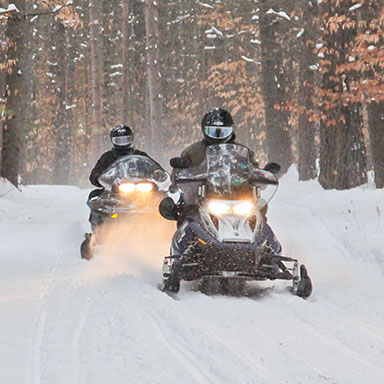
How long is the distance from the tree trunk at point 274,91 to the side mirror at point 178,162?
14.2 metres

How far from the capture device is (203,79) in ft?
117

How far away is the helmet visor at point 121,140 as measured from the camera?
34.2ft

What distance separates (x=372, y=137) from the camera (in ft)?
50.7

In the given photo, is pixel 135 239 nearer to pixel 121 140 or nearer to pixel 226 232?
pixel 121 140

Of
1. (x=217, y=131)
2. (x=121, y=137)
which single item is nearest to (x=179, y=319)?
(x=217, y=131)

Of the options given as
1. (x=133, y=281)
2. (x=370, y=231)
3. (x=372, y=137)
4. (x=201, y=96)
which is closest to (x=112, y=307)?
(x=133, y=281)

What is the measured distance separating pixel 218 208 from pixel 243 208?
259 mm

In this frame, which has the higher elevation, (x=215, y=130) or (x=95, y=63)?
(x=95, y=63)

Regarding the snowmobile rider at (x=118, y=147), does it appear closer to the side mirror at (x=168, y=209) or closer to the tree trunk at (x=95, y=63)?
the side mirror at (x=168, y=209)

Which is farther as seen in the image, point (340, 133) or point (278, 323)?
point (340, 133)

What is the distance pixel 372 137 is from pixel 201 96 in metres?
22.3

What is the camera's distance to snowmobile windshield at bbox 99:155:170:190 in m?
9.35

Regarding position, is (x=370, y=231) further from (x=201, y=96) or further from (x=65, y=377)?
(x=201, y=96)

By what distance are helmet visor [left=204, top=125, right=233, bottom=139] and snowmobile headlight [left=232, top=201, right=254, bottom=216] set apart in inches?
52.8
